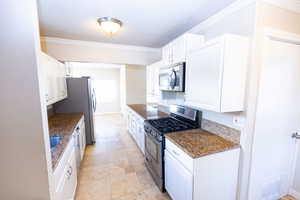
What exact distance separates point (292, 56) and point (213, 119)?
1.10 meters

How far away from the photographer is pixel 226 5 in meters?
1.63

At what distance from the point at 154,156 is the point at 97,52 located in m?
2.38

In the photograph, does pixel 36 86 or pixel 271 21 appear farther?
pixel 271 21

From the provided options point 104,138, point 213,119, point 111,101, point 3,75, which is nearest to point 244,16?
point 213,119

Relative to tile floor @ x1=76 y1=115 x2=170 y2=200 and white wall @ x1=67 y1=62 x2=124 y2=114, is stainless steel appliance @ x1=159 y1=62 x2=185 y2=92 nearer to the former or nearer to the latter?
tile floor @ x1=76 y1=115 x2=170 y2=200

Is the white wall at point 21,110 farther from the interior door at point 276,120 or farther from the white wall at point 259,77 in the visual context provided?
the interior door at point 276,120

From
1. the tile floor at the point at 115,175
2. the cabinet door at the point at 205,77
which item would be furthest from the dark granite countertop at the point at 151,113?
the cabinet door at the point at 205,77

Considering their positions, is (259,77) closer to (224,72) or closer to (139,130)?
(224,72)

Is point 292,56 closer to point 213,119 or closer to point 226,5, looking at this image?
point 226,5

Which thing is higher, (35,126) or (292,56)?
(292,56)

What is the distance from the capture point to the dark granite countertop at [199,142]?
4.69ft

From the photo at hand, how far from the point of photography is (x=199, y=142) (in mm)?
1627

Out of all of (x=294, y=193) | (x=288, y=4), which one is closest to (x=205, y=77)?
(x=288, y=4)

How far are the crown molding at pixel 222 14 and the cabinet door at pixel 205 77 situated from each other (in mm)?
512
